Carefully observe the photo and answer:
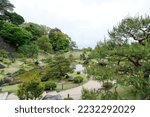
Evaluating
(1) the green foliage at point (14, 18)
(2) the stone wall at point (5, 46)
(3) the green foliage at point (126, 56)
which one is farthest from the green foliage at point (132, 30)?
(1) the green foliage at point (14, 18)

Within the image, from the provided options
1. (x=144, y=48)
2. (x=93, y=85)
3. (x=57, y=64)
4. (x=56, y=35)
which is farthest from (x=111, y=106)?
(x=56, y=35)

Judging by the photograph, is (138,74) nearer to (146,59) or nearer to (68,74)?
(146,59)

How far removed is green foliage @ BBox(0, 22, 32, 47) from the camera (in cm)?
5622

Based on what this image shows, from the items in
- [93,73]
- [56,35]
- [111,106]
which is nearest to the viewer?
[111,106]

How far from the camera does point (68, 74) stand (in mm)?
32281

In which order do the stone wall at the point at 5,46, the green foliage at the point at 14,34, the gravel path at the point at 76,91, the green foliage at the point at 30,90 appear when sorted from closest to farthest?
1. the green foliage at the point at 30,90
2. the gravel path at the point at 76,91
3. the green foliage at the point at 14,34
4. the stone wall at the point at 5,46

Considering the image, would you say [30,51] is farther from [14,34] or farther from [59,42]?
[59,42]

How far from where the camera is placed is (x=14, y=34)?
5672 cm

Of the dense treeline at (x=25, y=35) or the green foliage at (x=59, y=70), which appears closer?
the green foliage at (x=59, y=70)

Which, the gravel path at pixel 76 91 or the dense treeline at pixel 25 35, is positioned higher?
the dense treeline at pixel 25 35

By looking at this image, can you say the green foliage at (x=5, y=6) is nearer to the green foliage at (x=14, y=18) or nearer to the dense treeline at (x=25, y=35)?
the dense treeline at (x=25, y=35)

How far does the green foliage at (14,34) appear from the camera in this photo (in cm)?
5622

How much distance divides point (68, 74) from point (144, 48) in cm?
1958

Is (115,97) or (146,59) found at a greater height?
(146,59)
